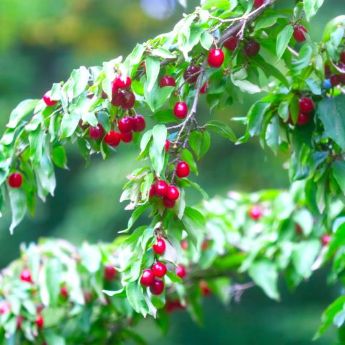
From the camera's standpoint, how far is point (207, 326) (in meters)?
7.70

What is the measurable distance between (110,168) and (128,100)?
594 centimetres

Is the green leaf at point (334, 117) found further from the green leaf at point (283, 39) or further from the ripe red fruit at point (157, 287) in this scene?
the ripe red fruit at point (157, 287)

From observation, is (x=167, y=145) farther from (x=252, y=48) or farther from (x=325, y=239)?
(x=325, y=239)

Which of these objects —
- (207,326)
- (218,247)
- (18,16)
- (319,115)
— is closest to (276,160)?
(207,326)

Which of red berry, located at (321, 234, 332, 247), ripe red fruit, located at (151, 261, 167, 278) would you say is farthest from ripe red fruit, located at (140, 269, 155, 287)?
red berry, located at (321, 234, 332, 247)

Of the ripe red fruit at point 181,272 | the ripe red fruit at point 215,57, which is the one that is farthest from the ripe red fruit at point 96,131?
the ripe red fruit at point 181,272

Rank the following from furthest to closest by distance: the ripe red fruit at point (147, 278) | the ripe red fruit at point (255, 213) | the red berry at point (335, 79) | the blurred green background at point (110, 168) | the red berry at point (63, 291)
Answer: the blurred green background at point (110, 168) < the ripe red fruit at point (255, 213) < the red berry at point (63, 291) < the red berry at point (335, 79) < the ripe red fruit at point (147, 278)

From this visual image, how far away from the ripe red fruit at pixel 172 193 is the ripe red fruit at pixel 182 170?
0.05 metres

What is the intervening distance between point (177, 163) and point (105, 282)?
3.31 feet

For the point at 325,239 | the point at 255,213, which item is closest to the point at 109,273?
the point at 255,213

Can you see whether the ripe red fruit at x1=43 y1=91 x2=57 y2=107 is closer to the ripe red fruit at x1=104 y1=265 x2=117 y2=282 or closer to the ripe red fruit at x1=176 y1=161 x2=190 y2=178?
the ripe red fruit at x1=176 y1=161 x2=190 y2=178

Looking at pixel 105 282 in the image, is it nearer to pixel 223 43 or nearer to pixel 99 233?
pixel 223 43

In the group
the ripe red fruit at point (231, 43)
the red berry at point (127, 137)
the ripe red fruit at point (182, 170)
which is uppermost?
the ripe red fruit at point (231, 43)

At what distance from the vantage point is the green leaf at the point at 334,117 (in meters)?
2.09
